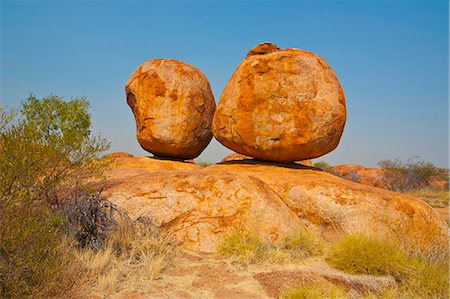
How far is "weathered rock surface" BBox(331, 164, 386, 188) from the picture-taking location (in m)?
25.0

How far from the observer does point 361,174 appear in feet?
89.8

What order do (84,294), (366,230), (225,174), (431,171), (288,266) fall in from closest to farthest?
(84,294)
(288,266)
(366,230)
(225,174)
(431,171)

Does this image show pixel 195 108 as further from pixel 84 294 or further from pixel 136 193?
pixel 84 294

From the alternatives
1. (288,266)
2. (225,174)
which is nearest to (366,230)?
(288,266)

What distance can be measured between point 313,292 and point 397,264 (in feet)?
5.54

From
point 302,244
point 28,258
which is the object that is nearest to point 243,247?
point 302,244

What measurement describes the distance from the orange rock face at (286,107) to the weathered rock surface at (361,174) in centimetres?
1733

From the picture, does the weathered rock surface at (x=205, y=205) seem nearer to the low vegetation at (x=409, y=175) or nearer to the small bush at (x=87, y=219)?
the small bush at (x=87, y=219)

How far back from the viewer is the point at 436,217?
748cm

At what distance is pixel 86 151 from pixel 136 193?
129 cm

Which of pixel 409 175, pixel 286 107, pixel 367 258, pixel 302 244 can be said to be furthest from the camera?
pixel 409 175

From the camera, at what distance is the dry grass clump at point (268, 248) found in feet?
18.8

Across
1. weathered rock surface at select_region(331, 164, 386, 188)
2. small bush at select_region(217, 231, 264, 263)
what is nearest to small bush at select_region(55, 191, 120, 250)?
small bush at select_region(217, 231, 264, 263)

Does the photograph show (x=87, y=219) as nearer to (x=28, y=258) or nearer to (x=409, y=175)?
(x=28, y=258)
